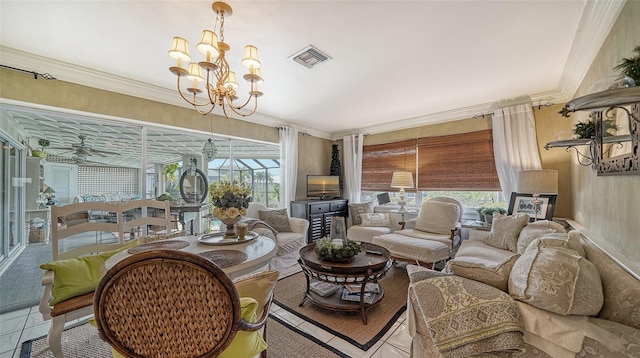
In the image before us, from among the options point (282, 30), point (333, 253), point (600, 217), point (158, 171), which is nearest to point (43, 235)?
point (158, 171)

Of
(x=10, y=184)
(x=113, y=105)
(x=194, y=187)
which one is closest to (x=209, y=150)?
(x=194, y=187)

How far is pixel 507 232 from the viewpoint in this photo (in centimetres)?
269

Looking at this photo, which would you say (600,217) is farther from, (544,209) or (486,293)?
(486,293)

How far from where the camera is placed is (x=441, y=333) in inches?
41.3

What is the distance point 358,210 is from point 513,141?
2.56 metres

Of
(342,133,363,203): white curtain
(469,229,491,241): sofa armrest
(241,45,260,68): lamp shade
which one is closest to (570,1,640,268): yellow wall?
(469,229,491,241): sofa armrest

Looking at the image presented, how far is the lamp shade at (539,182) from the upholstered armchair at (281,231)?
289 centimetres

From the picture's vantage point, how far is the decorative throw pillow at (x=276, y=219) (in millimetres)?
3539

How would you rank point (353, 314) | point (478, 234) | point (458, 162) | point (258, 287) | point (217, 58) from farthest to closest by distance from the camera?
1. point (458, 162)
2. point (478, 234)
3. point (353, 314)
4. point (217, 58)
5. point (258, 287)

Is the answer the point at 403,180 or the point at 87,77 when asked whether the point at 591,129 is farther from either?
the point at 87,77

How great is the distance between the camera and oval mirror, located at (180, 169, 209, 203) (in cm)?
343

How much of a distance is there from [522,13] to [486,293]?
1.92m

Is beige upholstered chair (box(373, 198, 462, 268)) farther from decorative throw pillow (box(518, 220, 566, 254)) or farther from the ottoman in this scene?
decorative throw pillow (box(518, 220, 566, 254))

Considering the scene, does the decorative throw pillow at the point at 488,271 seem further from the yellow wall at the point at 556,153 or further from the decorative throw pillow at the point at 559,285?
the yellow wall at the point at 556,153
